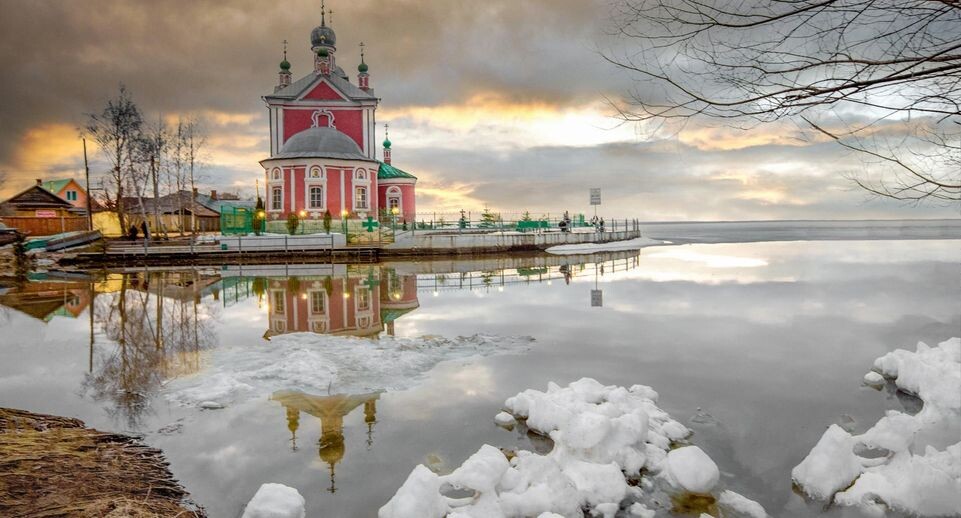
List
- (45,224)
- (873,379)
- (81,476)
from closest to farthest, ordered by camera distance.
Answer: (81,476), (873,379), (45,224)

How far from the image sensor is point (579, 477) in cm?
404

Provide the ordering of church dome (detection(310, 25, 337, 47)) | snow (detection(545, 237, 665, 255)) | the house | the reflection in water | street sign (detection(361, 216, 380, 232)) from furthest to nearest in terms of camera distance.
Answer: church dome (detection(310, 25, 337, 47)), the house, snow (detection(545, 237, 665, 255)), street sign (detection(361, 216, 380, 232)), the reflection in water

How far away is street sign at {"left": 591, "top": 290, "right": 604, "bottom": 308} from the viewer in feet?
41.7

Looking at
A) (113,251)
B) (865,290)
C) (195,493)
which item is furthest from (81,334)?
(113,251)

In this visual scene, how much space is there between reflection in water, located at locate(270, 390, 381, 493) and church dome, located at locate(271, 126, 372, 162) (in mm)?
30593

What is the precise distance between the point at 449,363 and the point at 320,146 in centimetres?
3108

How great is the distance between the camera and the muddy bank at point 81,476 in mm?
3477

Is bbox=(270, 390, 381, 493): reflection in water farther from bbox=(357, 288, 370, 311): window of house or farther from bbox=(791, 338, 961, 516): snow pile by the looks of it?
bbox=(357, 288, 370, 311): window of house

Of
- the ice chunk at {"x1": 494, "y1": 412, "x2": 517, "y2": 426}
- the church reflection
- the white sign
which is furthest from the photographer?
the white sign

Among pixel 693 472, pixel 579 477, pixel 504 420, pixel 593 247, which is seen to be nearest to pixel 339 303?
pixel 504 420

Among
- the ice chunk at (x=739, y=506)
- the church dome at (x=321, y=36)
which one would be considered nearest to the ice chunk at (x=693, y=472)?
the ice chunk at (x=739, y=506)

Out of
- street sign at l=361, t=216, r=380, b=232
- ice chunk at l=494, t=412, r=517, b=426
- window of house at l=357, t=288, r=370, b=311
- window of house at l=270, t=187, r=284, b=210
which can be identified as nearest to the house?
window of house at l=270, t=187, r=284, b=210

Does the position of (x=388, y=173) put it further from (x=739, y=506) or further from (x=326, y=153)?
(x=739, y=506)

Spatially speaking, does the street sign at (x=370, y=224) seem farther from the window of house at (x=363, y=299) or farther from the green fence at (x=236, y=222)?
the window of house at (x=363, y=299)
